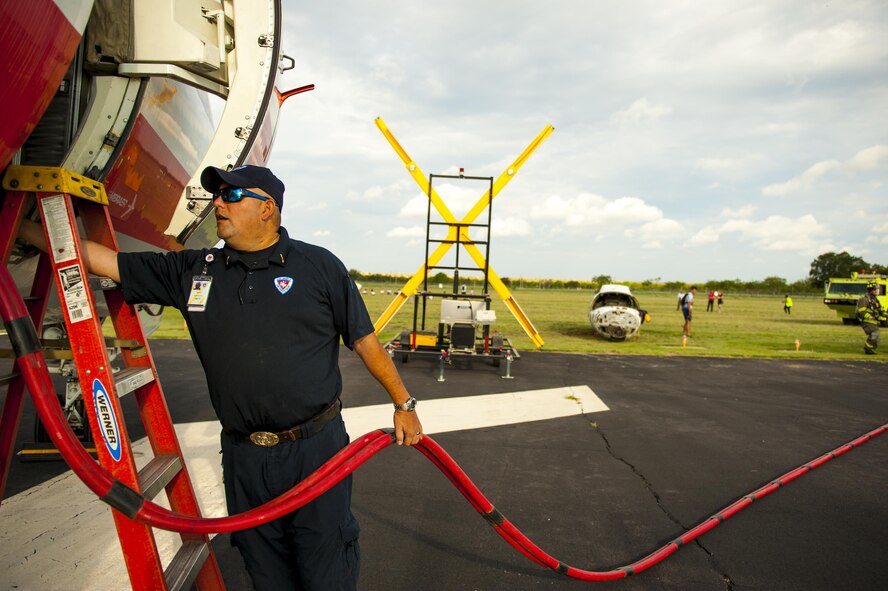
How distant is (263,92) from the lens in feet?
9.25

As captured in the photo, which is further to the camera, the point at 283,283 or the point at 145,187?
the point at 145,187

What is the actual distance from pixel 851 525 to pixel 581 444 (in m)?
2.35

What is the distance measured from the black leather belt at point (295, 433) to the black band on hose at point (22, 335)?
0.85 metres

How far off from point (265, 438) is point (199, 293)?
2.21ft

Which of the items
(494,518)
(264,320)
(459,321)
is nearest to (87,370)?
(264,320)

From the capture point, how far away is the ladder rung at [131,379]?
2.02 m

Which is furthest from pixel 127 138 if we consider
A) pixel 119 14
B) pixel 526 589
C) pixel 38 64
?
pixel 526 589

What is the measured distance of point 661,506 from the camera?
13.6ft

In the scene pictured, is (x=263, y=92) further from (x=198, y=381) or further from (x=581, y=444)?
(x=198, y=381)

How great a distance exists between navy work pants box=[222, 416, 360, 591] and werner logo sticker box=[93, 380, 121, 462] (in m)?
0.46

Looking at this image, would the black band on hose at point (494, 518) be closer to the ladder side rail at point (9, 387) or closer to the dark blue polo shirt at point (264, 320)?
the dark blue polo shirt at point (264, 320)

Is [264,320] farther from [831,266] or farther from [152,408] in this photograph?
[831,266]

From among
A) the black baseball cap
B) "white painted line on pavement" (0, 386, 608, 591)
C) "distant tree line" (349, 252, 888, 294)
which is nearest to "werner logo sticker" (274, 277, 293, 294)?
A: the black baseball cap

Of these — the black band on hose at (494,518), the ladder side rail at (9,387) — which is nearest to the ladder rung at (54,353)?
the ladder side rail at (9,387)
